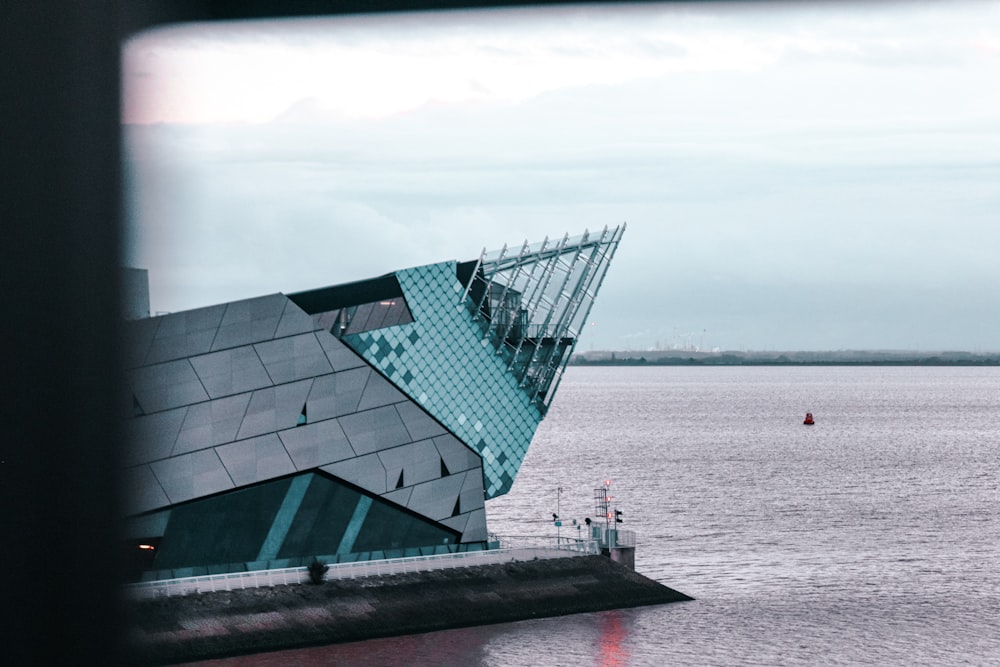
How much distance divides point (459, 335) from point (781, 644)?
11003 mm

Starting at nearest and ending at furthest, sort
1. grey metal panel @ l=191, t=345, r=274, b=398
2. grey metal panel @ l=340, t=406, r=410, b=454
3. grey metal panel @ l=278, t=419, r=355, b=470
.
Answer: grey metal panel @ l=191, t=345, r=274, b=398, grey metal panel @ l=278, t=419, r=355, b=470, grey metal panel @ l=340, t=406, r=410, b=454

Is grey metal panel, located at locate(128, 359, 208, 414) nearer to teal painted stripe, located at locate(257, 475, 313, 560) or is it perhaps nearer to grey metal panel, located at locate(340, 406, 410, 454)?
teal painted stripe, located at locate(257, 475, 313, 560)

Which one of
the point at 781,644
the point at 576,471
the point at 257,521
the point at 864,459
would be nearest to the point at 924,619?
the point at 781,644

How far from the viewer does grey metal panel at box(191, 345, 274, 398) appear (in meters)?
31.3

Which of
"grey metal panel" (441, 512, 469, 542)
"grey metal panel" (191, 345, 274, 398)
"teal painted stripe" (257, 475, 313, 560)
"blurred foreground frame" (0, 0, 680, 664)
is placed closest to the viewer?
"blurred foreground frame" (0, 0, 680, 664)

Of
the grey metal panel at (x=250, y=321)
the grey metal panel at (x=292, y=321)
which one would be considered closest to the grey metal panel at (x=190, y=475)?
the grey metal panel at (x=250, y=321)

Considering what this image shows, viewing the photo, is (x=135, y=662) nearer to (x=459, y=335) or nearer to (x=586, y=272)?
(x=459, y=335)

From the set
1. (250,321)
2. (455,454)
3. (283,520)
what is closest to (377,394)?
(455,454)

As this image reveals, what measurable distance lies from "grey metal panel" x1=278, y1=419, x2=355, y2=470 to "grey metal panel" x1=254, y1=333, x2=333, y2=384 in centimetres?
124

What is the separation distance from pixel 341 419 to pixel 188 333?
4477 millimetres

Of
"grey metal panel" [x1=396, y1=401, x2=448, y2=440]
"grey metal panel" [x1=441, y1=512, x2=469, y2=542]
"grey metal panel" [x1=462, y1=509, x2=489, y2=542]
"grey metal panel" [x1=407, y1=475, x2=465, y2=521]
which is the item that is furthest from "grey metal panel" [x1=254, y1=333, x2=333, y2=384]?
"grey metal panel" [x1=462, y1=509, x2=489, y2=542]

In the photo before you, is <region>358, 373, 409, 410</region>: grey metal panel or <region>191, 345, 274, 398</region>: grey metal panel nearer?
<region>191, 345, 274, 398</region>: grey metal panel

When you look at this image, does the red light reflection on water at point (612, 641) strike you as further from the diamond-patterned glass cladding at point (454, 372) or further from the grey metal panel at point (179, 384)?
the grey metal panel at point (179, 384)

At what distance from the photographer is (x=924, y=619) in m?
40.1
